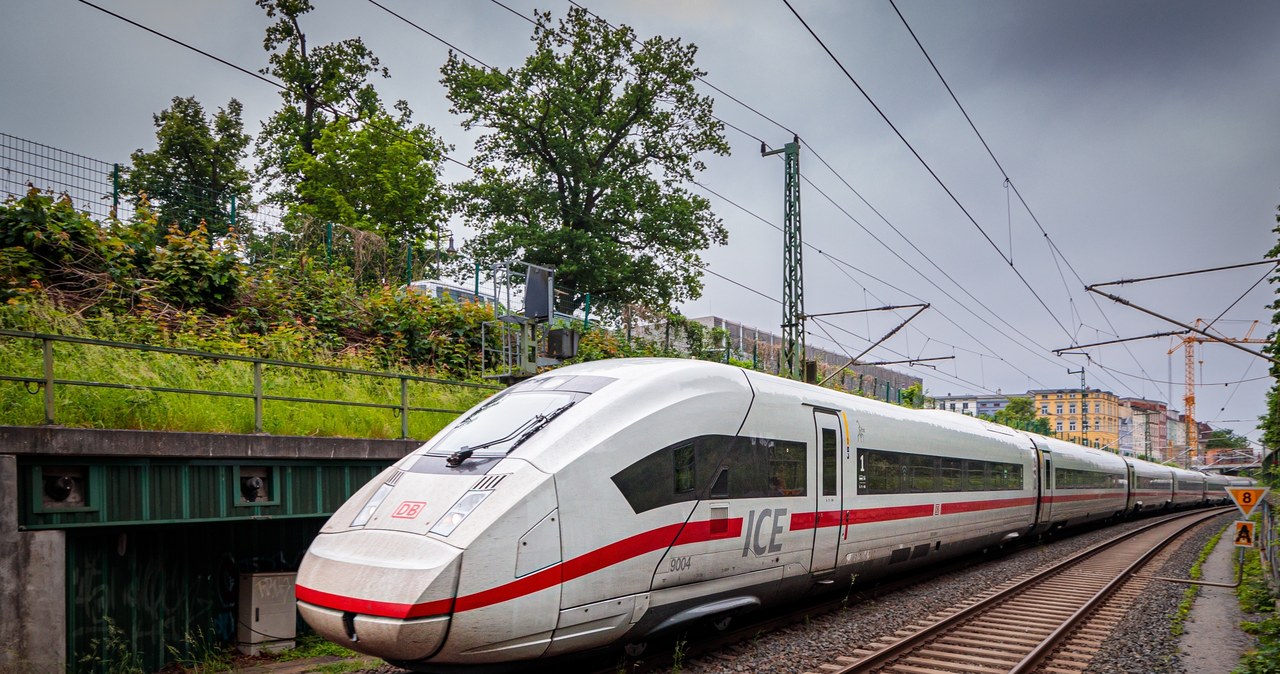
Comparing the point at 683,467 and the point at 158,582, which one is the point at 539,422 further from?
the point at 158,582

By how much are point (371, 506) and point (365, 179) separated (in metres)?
23.7

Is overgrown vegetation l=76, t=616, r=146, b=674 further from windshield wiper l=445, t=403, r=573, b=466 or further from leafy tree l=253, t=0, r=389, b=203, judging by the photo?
leafy tree l=253, t=0, r=389, b=203

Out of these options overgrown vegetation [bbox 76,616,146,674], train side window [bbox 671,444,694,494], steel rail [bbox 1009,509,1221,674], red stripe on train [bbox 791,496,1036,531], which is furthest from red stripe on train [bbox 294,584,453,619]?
steel rail [bbox 1009,509,1221,674]

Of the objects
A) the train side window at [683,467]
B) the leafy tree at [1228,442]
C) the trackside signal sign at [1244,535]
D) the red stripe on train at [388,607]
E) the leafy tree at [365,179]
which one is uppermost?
the leafy tree at [365,179]

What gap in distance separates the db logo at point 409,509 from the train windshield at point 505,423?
0.65 meters

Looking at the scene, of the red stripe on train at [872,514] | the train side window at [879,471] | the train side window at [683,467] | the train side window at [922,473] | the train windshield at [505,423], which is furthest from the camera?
the train side window at [922,473]

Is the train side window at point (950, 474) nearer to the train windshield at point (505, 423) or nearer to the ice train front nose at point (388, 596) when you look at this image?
the train windshield at point (505, 423)

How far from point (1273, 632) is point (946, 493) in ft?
16.0

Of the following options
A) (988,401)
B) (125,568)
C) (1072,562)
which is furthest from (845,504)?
(988,401)

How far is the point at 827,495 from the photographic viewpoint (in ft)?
33.7

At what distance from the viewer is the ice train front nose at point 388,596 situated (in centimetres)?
591

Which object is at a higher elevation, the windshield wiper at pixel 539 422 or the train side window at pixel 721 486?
the windshield wiper at pixel 539 422

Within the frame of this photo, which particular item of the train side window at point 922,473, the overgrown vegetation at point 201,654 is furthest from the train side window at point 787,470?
the overgrown vegetation at point 201,654

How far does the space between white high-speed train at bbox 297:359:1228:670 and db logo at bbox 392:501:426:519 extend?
0.04 ft
